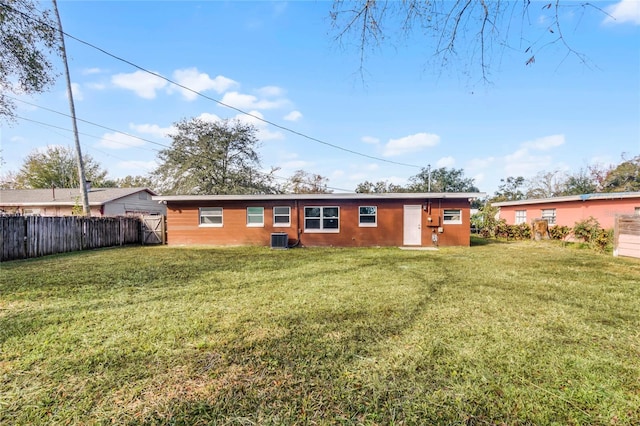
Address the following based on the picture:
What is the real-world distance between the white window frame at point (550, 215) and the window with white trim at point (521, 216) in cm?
137

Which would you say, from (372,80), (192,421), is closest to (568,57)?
(372,80)

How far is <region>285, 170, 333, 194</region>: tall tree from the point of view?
29312 millimetres

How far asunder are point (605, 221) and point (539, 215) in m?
3.34

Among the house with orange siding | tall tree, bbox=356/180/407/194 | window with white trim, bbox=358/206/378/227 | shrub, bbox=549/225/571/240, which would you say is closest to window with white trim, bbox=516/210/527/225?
shrub, bbox=549/225/571/240

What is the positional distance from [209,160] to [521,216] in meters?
23.1

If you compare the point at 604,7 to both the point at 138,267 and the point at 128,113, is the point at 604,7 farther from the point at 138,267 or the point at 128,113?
the point at 128,113

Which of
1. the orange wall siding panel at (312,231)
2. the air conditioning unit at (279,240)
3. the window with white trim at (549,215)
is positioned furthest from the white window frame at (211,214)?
the window with white trim at (549,215)

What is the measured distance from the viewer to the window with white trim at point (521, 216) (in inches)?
662

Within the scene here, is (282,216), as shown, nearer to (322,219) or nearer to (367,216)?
(322,219)

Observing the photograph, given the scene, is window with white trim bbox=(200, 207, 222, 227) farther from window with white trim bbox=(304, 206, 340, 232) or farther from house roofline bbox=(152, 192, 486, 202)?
window with white trim bbox=(304, 206, 340, 232)

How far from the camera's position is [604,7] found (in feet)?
5.54

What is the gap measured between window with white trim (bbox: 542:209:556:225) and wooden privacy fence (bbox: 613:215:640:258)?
6.74 metres

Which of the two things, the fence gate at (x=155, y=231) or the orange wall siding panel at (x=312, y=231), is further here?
the fence gate at (x=155, y=231)

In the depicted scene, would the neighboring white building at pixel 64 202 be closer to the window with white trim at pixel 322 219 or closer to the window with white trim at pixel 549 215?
the window with white trim at pixel 322 219
